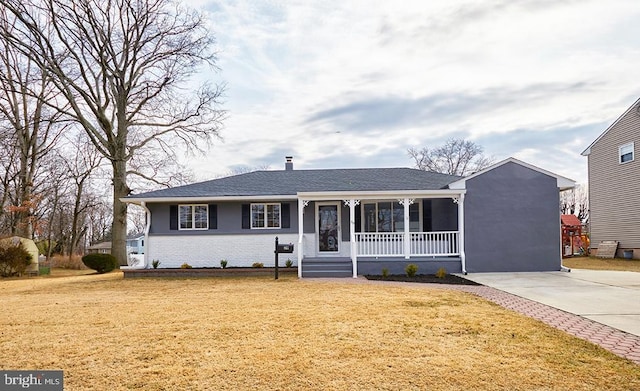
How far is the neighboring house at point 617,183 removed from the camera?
843 inches

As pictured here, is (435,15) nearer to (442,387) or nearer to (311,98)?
(311,98)

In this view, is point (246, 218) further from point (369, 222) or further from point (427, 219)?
point (427, 219)

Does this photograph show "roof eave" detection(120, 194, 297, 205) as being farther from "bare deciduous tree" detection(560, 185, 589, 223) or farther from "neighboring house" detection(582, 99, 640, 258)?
"bare deciduous tree" detection(560, 185, 589, 223)

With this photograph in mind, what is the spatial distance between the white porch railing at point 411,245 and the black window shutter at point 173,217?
21.7 ft

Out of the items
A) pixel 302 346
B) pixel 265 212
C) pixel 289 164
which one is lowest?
pixel 302 346

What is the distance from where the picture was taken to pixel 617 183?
2270 cm

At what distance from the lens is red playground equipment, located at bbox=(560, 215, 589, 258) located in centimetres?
2573

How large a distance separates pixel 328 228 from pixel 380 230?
189 cm

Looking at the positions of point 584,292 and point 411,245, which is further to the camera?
point 411,245

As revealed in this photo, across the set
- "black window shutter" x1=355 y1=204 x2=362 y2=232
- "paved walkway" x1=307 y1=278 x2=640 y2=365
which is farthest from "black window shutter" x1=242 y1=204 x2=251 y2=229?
"paved walkway" x1=307 y1=278 x2=640 y2=365

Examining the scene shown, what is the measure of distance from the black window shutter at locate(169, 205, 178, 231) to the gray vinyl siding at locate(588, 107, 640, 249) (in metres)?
20.4

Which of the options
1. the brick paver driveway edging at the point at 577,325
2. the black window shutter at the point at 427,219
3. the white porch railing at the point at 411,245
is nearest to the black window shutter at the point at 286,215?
the white porch railing at the point at 411,245

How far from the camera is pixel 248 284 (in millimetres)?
12875

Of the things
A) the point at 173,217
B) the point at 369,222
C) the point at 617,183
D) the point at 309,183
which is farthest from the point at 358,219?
the point at 617,183
